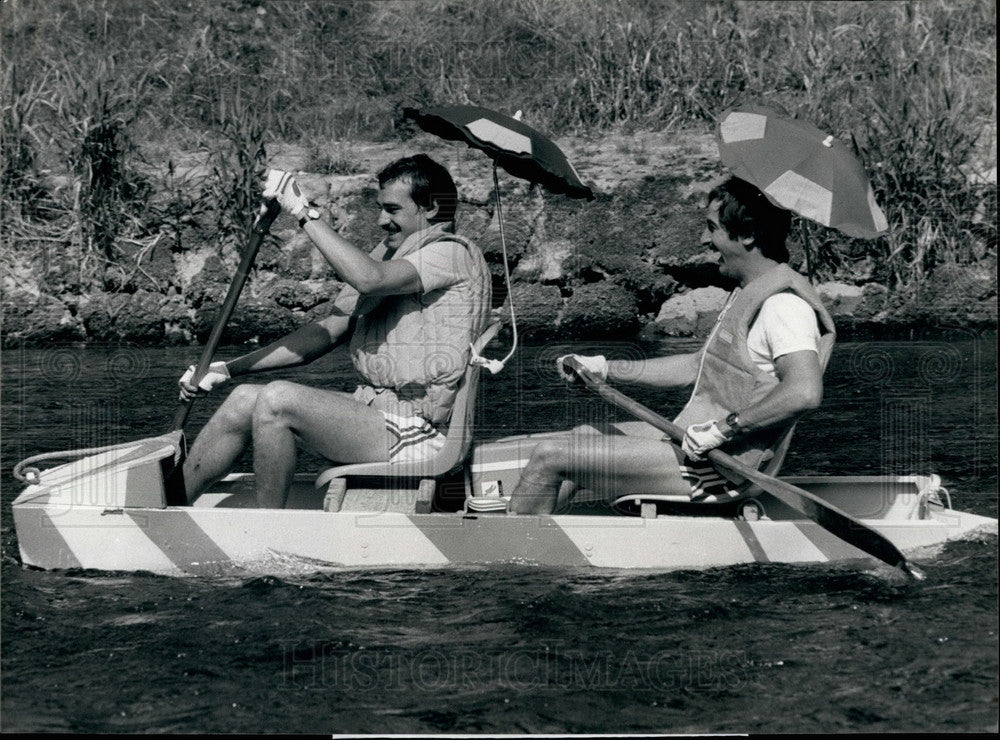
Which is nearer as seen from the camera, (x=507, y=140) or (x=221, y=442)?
(x=507, y=140)

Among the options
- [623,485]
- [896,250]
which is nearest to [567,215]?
[896,250]

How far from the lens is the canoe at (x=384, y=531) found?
500cm

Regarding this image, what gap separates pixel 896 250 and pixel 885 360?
1438 millimetres

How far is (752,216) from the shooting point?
485cm

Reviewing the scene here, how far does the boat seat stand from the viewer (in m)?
5.15

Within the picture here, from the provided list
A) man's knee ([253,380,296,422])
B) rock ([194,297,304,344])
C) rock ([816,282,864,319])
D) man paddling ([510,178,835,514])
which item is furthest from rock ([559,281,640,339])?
man's knee ([253,380,296,422])

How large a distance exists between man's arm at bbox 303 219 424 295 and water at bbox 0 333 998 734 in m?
1.10

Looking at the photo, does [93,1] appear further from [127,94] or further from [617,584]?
[617,584]

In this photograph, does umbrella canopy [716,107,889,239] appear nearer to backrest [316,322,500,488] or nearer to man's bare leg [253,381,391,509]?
backrest [316,322,500,488]

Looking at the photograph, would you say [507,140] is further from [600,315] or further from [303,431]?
[600,315]

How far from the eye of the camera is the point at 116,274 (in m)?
10.3

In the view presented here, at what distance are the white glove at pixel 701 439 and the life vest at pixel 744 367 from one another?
100 mm

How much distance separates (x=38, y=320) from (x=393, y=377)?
225 inches

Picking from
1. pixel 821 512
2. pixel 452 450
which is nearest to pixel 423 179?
pixel 452 450
